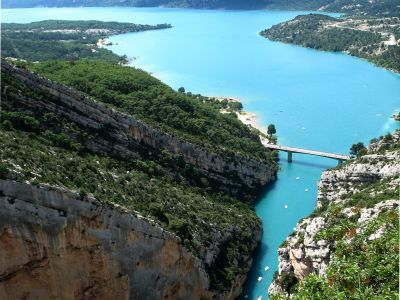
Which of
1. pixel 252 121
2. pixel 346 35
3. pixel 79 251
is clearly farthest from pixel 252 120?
pixel 346 35

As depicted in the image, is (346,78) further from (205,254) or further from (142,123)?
(205,254)

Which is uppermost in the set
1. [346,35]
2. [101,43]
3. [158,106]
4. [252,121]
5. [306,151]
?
[346,35]

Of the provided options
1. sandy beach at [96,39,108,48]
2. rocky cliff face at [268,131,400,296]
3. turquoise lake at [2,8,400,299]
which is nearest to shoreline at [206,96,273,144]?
turquoise lake at [2,8,400,299]

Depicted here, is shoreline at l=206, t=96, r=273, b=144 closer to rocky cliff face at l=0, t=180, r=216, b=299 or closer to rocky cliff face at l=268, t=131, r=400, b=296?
rocky cliff face at l=268, t=131, r=400, b=296

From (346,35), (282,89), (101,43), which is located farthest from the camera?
(101,43)

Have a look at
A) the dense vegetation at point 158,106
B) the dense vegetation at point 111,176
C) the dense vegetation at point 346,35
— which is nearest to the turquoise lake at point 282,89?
the dense vegetation at point 346,35

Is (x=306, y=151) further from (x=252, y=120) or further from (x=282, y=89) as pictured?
(x=282, y=89)
